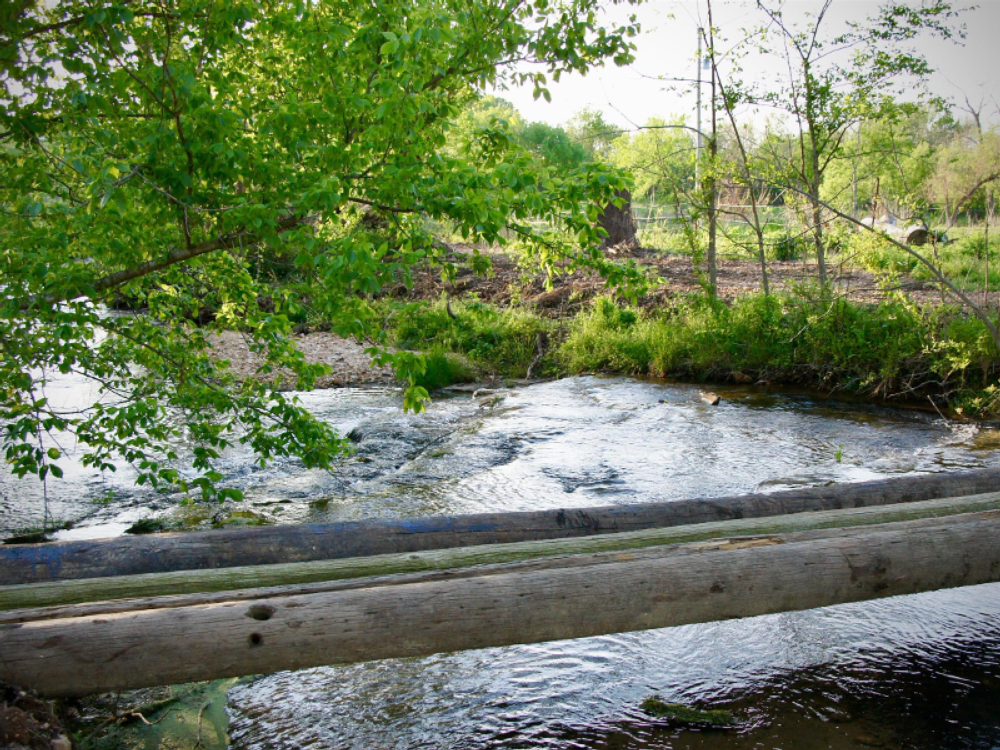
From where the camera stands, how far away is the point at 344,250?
342 cm

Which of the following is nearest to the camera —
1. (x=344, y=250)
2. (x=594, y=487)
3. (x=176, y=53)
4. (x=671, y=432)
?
(x=344, y=250)

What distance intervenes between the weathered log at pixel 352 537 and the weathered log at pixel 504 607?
750 millimetres

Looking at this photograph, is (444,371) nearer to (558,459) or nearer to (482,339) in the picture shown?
(482,339)

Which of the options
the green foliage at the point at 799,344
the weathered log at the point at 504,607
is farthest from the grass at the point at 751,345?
the weathered log at the point at 504,607

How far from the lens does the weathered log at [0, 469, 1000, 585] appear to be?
333cm

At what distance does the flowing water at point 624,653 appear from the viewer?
3441 mm

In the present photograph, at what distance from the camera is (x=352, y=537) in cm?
356

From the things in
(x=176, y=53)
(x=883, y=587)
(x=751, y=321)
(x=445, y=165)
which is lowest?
(x=883, y=587)

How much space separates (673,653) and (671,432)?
483 centimetres

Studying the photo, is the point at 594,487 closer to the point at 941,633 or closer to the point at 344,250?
the point at 941,633

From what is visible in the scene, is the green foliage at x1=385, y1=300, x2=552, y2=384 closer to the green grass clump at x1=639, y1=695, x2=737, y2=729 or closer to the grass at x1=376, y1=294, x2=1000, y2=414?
the grass at x1=376, y1=294, x2=1000, y2=414

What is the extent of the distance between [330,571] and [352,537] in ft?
Result: 1.88

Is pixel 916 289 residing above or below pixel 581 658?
above

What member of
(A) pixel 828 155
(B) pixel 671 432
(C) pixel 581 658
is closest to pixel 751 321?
(A) pixel 828 155
